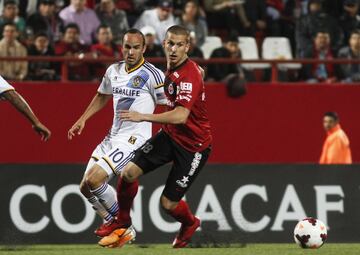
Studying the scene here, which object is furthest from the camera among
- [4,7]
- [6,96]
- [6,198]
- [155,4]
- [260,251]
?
[155,4]

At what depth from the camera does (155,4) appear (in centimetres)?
1814

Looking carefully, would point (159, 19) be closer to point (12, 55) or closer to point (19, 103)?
point (12, 55)

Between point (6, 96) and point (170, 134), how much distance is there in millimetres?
1650

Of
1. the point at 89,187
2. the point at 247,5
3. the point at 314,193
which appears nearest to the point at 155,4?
the point at 247,5

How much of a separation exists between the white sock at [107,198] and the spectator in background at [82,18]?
18.6ft

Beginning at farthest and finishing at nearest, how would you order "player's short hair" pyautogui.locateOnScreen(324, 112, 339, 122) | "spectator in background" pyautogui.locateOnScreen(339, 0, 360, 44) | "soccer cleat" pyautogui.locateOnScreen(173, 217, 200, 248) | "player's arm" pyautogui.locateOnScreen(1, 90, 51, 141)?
1. "spectator in background" pyautogui.locateOnScreen(339, 0, 360, 44)
2. "player's short hair" pyautogui.locateOnScreen(324, 112, 339, 122)
3. "soccer cleat" pyautogui.locateOnScreen(173, 217, 200, 248)
4. "player's arm" pyautogui.locateOnScreen(1, 90, 51, 141)

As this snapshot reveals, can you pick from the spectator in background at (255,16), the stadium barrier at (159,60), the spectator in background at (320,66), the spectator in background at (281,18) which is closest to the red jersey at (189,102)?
the stadium barrier at (159,60)

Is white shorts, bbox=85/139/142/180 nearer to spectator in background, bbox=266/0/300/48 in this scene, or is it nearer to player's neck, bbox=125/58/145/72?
player's neck, bbox=125/58/145/72

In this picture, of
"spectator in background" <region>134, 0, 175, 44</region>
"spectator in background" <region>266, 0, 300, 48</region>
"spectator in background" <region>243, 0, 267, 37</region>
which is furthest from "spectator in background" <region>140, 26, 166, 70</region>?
"spectator in background" <region>266, 0, 300, 48</region>

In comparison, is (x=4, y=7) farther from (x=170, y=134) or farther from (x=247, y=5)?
(x=170, y=134)

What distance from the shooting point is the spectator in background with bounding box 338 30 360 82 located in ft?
57.1

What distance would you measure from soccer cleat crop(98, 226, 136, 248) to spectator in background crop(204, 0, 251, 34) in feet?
24.0

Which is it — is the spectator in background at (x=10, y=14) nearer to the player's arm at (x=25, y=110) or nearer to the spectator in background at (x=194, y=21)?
the spectator in background at (x=194, y=21)

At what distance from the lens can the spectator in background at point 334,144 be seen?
53.9 feet
